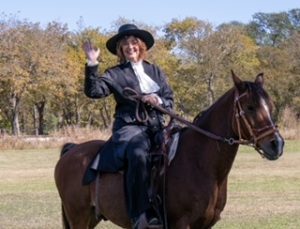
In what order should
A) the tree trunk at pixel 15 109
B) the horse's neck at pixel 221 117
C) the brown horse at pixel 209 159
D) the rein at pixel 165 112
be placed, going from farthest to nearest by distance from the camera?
the tree trunk at pixel 15 109 < the rein at pixel 165 112 < the horse's neck at pixel 221 117 < the brown horse at pixel 209 159

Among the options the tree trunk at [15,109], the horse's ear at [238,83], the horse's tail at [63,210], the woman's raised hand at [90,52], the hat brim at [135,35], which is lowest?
the tree trunk at [15,109]

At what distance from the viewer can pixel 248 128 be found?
6.53 metres

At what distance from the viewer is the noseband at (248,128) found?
20.9 ft

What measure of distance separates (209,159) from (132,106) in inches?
48.3

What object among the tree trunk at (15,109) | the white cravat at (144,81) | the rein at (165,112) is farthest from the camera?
the tree trunk at (15,109)

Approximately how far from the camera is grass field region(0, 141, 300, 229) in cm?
1330

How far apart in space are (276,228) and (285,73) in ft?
193

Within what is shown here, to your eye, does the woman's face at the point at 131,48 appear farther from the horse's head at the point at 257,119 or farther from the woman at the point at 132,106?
the horse's head at the point at 257,119

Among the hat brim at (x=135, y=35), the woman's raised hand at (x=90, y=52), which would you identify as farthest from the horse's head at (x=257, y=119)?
the woman's raised hand at (x=90, y=52)

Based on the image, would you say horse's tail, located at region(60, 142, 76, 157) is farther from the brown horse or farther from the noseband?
the noseband

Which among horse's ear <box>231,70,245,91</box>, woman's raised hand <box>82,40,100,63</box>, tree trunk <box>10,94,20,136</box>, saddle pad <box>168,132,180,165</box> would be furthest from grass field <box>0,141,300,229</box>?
tree trunk <box>10,94,20,136</box>

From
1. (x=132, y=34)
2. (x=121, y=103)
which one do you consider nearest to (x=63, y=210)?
(x=121, y=103)

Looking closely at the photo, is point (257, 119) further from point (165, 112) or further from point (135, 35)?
point (135, 35)

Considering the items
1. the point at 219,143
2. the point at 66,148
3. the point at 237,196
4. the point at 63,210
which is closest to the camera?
the point at 219,143
